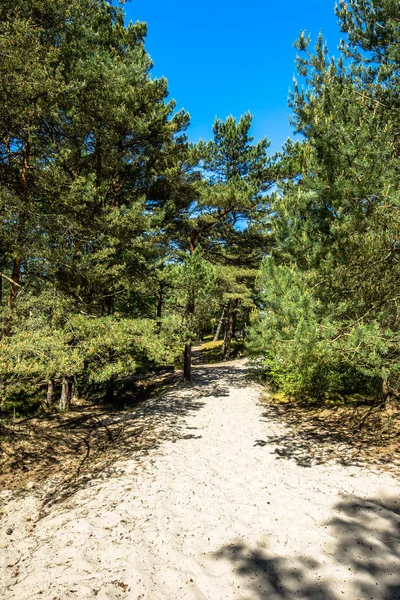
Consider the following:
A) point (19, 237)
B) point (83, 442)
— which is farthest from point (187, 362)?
point (19, 237)

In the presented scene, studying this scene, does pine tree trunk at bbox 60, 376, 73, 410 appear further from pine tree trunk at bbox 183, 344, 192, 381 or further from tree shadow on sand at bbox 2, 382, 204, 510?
pine tree trunk at bbox 183, 344, 192, 381

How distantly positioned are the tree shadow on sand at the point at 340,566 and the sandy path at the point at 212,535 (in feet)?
0.04

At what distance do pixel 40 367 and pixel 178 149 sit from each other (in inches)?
392

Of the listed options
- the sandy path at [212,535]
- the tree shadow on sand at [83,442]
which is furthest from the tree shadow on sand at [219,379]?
the sandy path at [212,535]

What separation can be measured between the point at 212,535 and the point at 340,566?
5.32 ft

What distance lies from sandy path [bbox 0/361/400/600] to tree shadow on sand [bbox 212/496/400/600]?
1 cm

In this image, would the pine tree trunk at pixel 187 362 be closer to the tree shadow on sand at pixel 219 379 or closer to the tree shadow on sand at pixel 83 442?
the tree shadow on sand at pixel 219 379

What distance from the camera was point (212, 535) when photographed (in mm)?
4133

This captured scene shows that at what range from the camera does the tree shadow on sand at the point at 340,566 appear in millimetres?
3086

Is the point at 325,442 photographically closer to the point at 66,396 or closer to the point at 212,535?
the point at 212,535

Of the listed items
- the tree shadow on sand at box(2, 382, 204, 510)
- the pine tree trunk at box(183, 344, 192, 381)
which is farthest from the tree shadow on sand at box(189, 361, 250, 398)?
the tree shadow on sand at box(2, 382, 204, 510)

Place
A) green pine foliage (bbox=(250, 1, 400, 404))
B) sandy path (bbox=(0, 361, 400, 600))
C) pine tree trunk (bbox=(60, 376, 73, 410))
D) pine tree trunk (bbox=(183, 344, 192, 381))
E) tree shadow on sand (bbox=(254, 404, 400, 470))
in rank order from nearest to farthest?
sandy path (bbox=(0, 361, 400, 600)) < green pine foliage (bbox=(250, 1, 400, 404)) < tree shadow on sand (bbox=(254, 404, 400, 470)) < pine tree trunk (bbox=(60, 376, 73, 410)) < pine tree trunk (bbox=(183, 344, 192, 381))

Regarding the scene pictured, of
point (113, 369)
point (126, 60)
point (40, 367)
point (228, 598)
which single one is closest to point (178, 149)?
point (126, 60)

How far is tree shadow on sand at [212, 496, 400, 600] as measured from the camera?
3.09 meters
